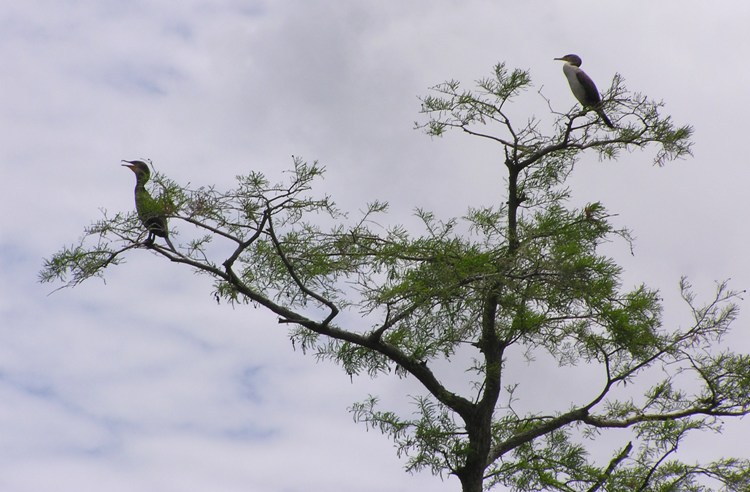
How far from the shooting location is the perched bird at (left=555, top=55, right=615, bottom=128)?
6.91 m

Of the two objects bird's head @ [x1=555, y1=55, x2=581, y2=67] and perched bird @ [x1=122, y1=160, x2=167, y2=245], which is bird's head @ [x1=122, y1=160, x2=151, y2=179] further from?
→ bird's head @ [x1=555, y1=55, x2=581, y2=67]

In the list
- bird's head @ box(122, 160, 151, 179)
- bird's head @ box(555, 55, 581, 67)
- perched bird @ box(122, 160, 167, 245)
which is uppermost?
bird's head @ box(555, 55, 581, 67)

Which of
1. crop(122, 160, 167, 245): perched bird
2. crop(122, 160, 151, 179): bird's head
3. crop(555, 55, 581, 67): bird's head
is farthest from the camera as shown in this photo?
crop(555, 55, 581, 67): bird's head

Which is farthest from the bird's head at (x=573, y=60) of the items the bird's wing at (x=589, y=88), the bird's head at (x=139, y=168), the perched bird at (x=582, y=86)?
the bird's head at (x=139, y=168)

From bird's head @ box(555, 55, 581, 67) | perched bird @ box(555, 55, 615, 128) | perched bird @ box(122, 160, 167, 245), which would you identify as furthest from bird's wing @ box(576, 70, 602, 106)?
perched bird @ box(122, 160, 167, 245)

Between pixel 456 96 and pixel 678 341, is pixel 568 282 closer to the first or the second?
pixel 678 341

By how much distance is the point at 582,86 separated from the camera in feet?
25.1

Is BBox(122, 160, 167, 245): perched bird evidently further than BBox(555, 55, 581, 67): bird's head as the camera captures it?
No

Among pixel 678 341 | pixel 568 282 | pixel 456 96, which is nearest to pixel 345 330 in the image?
pixel 568 282

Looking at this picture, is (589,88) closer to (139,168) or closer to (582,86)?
(582,86)

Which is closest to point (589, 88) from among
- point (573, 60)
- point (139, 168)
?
point (573, 60)

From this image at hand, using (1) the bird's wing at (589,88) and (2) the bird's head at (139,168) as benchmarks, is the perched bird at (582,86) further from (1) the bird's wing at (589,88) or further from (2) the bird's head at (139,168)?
(2) the bird's head at (139,168)

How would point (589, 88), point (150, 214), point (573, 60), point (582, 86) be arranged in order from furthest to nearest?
point (573, 60) → point (582, 86) → point (589, 88) → point (150, 214)

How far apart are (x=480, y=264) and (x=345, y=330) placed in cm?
112
